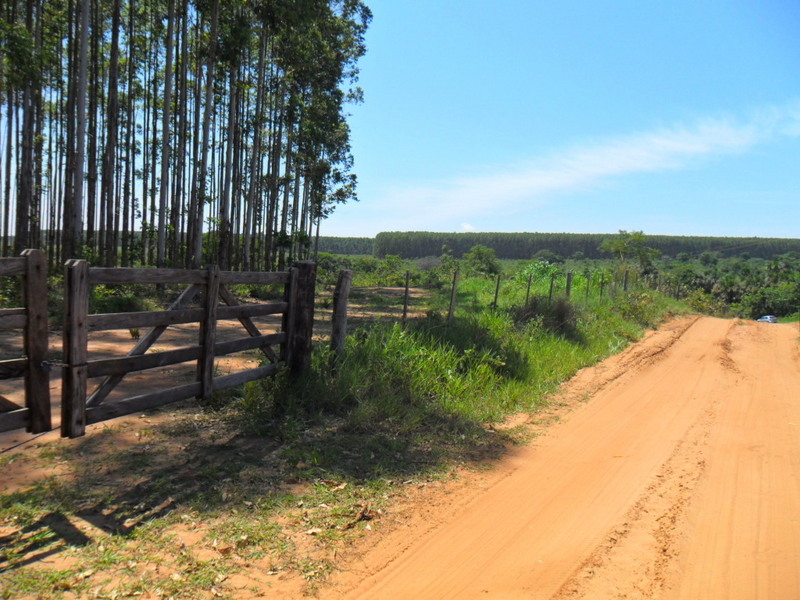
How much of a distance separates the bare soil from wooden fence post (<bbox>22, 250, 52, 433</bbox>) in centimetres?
67

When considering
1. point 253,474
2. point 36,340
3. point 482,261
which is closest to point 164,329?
point 36,340

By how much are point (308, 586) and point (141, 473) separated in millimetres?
2120

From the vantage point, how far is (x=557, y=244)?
102562 millimetres

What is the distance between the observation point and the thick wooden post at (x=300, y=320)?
22.1 feet

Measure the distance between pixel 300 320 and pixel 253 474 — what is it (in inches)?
88.8

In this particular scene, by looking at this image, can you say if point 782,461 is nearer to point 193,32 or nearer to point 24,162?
point 24,162

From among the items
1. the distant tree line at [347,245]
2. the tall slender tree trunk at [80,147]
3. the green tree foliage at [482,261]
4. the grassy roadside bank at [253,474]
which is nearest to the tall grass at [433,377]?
the grassy roadside bank at [253,474]

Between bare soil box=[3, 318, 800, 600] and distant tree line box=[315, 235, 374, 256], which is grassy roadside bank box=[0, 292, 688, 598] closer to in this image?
bare soil box=[3, 318, 800, 600]

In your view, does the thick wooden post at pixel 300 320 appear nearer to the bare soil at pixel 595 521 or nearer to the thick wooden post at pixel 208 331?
the thick wooden post at pixel 208 331

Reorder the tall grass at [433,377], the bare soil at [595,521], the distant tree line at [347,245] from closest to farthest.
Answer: the bare soil at [595,521], the tall grass at [433,377], the distant tree line at [347,245]

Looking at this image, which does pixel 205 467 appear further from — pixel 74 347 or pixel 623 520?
pixel 623 520

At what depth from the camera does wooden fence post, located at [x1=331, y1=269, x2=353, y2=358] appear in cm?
725

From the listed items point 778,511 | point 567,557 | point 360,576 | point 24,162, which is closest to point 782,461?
point 778,511

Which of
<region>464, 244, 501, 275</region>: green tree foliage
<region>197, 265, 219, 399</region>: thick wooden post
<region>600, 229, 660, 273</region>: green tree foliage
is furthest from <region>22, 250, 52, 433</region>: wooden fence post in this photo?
<region>464, 244, 501, 275</region>: green tree foliage
